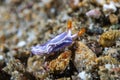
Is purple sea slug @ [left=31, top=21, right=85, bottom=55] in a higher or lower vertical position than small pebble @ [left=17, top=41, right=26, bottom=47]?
lower

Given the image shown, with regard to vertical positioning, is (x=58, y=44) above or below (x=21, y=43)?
below

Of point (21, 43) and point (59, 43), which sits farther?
point (21, 43)

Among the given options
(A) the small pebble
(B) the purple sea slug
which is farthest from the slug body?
(A) the small pebble

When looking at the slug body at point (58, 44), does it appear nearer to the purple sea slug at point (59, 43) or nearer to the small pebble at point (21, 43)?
the purple sea slug at point (59, 43)

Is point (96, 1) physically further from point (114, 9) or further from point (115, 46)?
point (115, 46)

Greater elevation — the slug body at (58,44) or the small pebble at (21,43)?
the small pebble at (21,43)

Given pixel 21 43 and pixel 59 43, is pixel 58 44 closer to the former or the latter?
pixel 59 43

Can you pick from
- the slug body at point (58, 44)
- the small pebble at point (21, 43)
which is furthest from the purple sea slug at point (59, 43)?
the small pebble at point (21, 43)

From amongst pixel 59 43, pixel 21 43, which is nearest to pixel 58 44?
pixel 59 43

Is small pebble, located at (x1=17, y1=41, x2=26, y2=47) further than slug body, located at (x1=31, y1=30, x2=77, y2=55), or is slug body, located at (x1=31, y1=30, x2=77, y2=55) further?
small pebble, located at (x1=17, y1=41, x2=26, y2=47)

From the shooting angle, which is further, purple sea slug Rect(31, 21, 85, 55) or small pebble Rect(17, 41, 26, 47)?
small pebble Rect(17, 41, 26, 47)

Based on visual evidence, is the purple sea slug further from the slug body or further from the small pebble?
the small pebble
